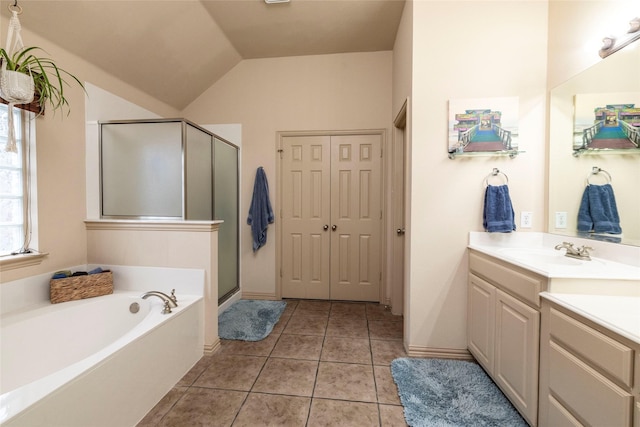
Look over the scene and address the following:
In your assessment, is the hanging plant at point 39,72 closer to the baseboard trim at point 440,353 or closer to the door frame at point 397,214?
the door frame at point 397,214

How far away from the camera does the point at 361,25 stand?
8.30 feet

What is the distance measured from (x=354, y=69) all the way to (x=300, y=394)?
10.4 ft

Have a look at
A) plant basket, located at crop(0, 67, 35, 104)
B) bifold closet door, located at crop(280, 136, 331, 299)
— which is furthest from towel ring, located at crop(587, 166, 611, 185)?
plant basket, located at crop(0, 67, 35, 104)

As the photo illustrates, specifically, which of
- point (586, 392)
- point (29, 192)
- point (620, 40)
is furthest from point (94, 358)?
point (620, 40)

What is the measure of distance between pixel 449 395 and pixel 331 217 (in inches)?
78.3

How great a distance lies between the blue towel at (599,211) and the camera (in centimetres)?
144

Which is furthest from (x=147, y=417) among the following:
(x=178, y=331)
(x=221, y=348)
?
(x=221, y=348)

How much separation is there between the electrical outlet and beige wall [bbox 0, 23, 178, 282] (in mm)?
3503

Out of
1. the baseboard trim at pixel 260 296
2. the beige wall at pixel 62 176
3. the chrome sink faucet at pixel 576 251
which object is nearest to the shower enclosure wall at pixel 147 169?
the beige wall at pixel 62 176

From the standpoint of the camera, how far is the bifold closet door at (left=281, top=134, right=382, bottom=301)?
10.0ft

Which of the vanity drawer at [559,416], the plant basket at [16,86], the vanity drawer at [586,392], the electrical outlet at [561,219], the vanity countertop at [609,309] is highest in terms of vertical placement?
the plant basket at [16,86]

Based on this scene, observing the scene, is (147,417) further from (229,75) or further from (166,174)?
(229,75)

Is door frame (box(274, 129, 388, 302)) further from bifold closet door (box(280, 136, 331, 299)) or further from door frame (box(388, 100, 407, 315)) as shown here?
door frame (box(388, 100, 407, 315))

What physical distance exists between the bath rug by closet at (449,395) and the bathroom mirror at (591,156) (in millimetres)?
1101
